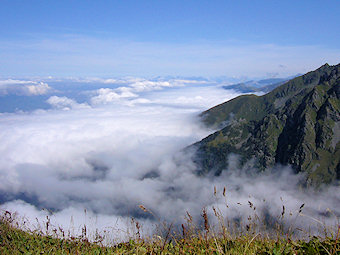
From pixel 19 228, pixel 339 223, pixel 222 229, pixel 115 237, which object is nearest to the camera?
pixel 339 223

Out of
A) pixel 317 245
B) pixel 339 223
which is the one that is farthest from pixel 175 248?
pixel 339 223

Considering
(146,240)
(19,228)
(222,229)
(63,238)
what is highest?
(222,229)

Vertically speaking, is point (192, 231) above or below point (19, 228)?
above

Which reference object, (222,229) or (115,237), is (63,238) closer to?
(115,237)

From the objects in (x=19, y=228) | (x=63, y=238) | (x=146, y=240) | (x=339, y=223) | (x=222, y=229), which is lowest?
(x=19, y=228)

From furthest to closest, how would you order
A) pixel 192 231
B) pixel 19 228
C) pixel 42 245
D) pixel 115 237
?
1. pixel 19 228
2. pixel 42 245
3. pixel 115 237
4. pixel 192 231

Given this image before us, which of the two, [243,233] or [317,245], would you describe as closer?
[317,245]

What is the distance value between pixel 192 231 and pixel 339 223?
316 cm

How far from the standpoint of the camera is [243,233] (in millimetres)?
6242

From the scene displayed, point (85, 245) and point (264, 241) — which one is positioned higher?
point (264, 241)

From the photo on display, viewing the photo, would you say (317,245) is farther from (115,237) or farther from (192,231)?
(115,237)

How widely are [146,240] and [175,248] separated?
104cm

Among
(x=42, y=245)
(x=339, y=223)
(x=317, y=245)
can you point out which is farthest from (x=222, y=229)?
(x=42, y=245)

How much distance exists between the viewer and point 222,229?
18.3ft
